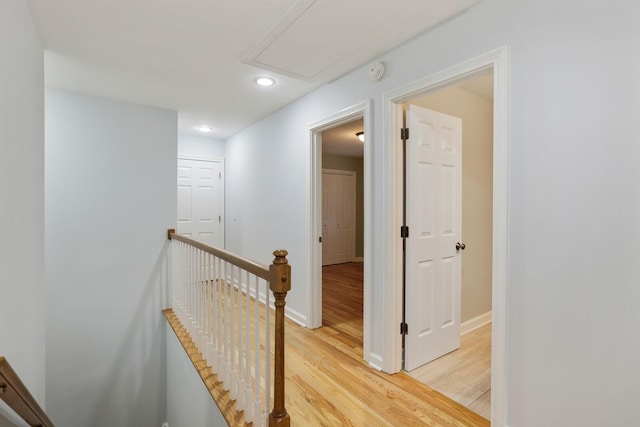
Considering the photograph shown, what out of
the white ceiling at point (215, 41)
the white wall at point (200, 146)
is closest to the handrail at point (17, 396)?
the white ceiling at point (215, 41)

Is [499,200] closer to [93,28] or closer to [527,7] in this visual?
[527,7]

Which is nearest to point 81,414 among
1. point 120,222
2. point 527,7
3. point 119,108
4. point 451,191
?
point 120,222

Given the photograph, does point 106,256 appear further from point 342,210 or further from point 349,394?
point 342,210

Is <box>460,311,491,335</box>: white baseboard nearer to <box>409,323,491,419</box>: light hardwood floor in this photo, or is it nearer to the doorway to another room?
<box>409,323,491,419</box>: light hardwood floor

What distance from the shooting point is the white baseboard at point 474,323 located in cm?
300

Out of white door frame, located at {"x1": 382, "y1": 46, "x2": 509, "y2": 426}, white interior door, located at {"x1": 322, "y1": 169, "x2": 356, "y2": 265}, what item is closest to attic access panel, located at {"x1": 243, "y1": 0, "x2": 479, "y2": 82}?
white door frame, located at {"x1": 382, "y1": 46, "x2": 509, "y2": 426}

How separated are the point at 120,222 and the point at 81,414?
6.39ft

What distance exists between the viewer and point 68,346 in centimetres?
303

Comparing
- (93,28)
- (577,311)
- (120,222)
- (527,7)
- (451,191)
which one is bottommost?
(577,311)

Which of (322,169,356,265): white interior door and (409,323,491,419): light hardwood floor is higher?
(322,169,356,265): white interior door

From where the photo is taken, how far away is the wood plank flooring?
1.78 meters

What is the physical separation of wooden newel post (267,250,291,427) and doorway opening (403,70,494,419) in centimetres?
122

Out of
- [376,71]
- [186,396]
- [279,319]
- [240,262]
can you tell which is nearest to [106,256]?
[186,396]

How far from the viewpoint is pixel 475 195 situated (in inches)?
122
